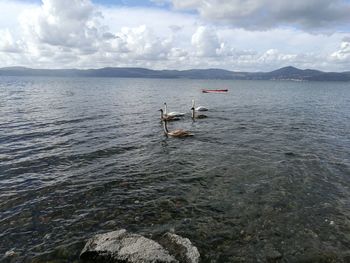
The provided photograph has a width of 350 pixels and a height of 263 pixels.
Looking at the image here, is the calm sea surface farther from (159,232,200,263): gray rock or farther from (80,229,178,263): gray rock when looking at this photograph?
(80,229,178,263): gray rock

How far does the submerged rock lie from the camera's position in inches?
397

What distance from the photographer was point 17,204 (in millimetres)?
15281

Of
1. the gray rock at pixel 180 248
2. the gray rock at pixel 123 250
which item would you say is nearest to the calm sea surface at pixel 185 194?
the gray rock at pixel 180 248

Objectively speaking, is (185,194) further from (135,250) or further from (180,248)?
(135,250)

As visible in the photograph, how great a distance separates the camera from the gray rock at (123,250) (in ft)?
32.9

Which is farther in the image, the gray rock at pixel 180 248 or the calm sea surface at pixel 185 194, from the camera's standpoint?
the calm sea surface at pixel 185 194

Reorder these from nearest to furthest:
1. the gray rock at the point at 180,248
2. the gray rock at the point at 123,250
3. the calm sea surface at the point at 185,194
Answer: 1. the gray rock at the point at 123,250
2. the gray rock at the point at 180,248
3. the calm sea surface at the point at 185,194

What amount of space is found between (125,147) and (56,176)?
8.61m

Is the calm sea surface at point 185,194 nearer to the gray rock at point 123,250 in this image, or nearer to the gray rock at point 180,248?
the gray rock at point 180,248

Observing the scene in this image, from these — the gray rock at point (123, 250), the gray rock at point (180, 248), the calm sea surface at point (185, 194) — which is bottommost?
the calm sea surface at point (185, 194)

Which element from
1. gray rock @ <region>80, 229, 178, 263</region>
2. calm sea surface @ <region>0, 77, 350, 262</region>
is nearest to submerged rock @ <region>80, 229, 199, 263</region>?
gray rock @ <region>80, 229, 178, 263</region>

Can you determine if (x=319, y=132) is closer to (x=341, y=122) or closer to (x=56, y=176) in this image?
(x=341, y=122)

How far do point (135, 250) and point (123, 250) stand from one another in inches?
18.0

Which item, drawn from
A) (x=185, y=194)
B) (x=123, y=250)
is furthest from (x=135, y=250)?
(x=185, y=194)
